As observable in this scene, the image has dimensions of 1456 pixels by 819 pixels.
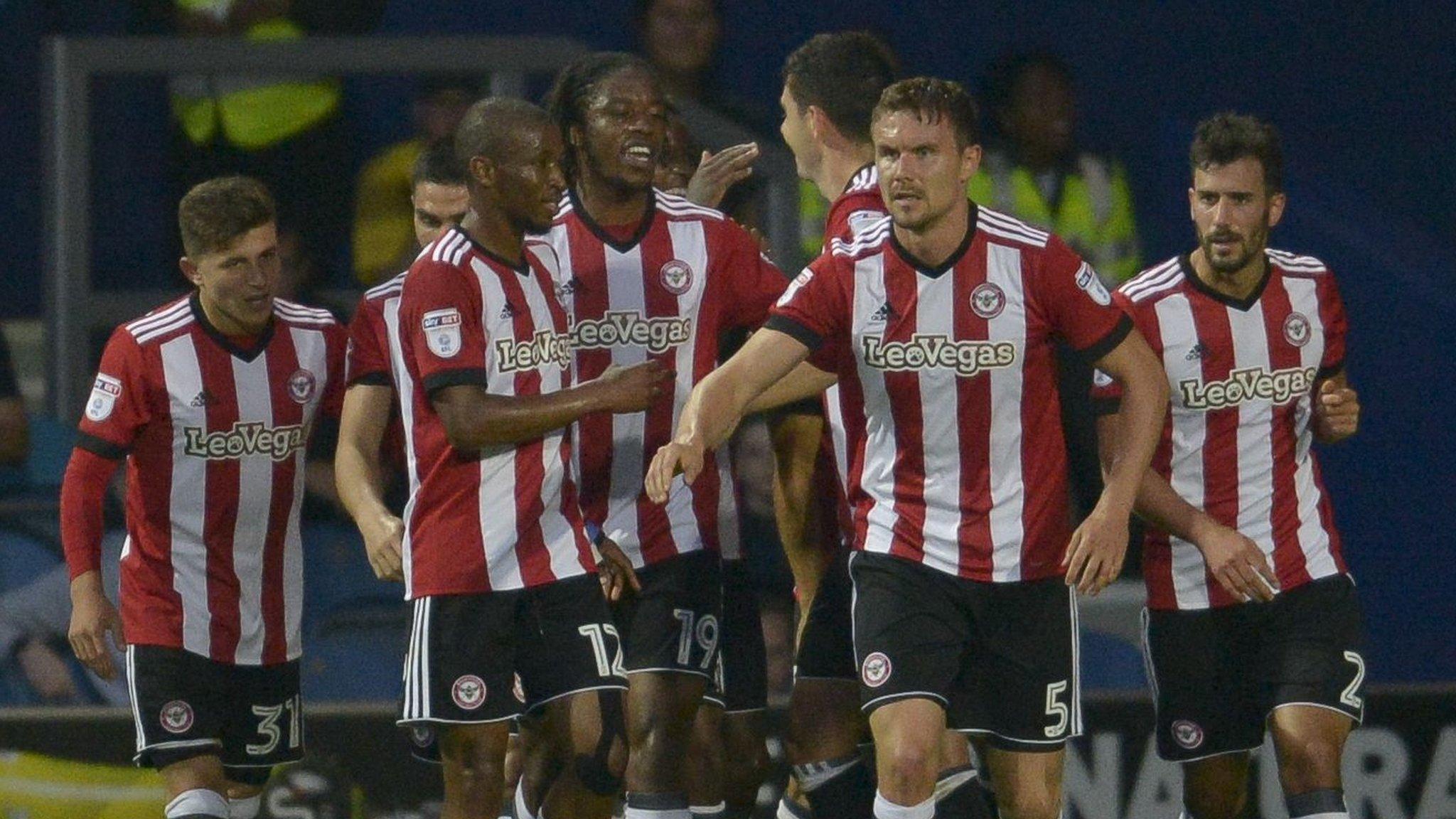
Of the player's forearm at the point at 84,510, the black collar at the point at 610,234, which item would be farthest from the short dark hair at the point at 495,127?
the player's forearm at the point at 84,510

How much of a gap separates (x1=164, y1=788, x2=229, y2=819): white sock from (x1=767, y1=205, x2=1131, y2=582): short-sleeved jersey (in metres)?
1.53

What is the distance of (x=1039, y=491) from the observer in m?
5.54

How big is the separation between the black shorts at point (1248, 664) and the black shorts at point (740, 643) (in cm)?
86

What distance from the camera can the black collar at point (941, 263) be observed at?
18.0 feet

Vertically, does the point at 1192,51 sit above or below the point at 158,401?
above

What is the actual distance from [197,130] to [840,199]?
279 centimetres

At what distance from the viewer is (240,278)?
5.86m

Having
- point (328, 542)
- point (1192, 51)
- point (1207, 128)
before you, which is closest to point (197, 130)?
point (328, 542)

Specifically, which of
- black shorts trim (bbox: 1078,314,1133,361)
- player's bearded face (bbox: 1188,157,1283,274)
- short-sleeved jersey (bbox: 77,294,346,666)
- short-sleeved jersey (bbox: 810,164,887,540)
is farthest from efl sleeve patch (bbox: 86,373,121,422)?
player's bearded face (bbox: 1188,157,1283,274)

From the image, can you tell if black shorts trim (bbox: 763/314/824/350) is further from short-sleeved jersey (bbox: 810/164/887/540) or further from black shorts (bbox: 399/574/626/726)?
black shorts (bbox: 399/574/626/726)

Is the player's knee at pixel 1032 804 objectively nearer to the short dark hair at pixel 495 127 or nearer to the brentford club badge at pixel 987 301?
the brentford club badge at pixel 987 301

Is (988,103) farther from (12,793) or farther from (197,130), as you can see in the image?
(12,793)

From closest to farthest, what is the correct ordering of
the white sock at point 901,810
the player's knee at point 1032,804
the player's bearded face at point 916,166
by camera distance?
the white sock at point 901,810
the player's bearded face at point 916,166
the player's knee at point 1032,804

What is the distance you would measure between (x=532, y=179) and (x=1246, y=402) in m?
1.58
